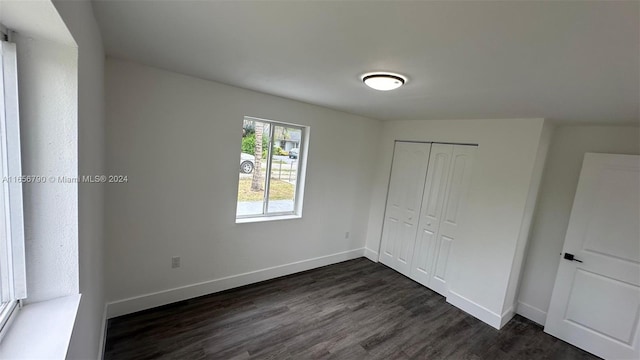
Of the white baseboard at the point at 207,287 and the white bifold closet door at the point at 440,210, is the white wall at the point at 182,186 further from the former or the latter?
the white bifold closet door at the point at 440,210

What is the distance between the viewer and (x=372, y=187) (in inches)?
170

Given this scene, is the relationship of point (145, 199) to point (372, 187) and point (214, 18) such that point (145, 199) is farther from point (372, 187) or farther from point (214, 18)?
point (372, 187)

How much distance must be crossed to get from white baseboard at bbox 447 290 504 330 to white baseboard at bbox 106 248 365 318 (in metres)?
1.64

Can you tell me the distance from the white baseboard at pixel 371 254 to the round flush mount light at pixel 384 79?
10.2 feet

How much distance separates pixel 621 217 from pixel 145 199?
4.53 meters

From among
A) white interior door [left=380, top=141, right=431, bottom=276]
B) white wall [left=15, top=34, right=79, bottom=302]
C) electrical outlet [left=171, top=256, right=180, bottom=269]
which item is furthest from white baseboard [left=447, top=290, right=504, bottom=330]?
white wall [left=15, top=34, right=79, bottom=302]

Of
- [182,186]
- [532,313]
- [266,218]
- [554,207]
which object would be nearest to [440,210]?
[554,207]

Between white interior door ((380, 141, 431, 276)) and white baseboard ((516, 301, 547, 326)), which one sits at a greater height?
white interior door ((380, 141, 431, 276))

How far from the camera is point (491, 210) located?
9.70ft

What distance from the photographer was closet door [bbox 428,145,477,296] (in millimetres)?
3236

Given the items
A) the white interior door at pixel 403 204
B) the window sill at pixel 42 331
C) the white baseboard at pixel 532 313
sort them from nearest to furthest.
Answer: the window sill at pixel 42 331 → the white baseboard at pixel 532 313 → the white interior door at pixel 403 204

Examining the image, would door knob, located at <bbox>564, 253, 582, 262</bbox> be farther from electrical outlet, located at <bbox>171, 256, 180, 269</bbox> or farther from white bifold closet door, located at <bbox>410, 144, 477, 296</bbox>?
electrical outlet, located at <bbox>171, 256, 180, 269</bbox>

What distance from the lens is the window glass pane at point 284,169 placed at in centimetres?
325

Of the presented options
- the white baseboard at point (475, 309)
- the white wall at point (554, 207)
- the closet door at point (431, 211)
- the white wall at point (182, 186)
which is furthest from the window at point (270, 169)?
the white wall at point (554, 207)
